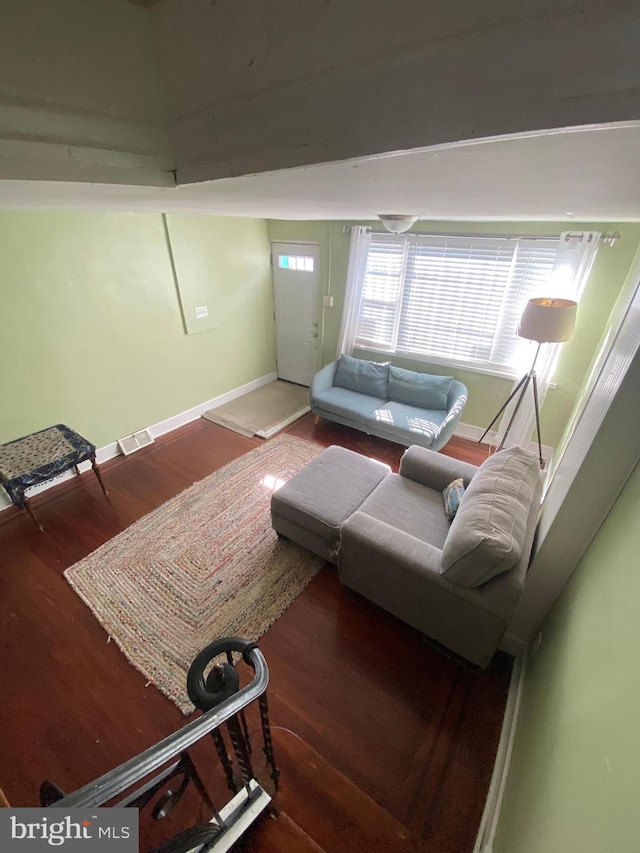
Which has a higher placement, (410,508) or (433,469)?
(433,469)

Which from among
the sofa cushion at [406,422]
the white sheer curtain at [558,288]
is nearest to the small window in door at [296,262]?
the sofa cushion at [406,422]

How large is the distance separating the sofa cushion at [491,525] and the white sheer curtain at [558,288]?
1.62 meters

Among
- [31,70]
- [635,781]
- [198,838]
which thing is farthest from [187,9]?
[198,838]

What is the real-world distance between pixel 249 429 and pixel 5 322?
2133 millimetres

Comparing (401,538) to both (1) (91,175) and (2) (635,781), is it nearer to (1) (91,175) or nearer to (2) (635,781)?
(2) (635,781)

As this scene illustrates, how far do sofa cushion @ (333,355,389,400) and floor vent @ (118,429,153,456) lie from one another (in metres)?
2.16

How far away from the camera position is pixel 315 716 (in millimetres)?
1606

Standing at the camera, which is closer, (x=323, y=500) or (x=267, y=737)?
(x=267, y=737)

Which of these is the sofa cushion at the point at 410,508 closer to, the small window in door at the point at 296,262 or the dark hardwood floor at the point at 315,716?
the dark hardwood floor at the point at 315,716

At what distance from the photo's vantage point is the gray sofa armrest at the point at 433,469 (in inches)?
91.5

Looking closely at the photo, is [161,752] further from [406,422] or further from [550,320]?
[550,320]

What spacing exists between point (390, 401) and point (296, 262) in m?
2.10

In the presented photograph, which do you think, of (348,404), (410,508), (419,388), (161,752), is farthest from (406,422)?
(161,752)

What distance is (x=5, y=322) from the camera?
7.99 feet
